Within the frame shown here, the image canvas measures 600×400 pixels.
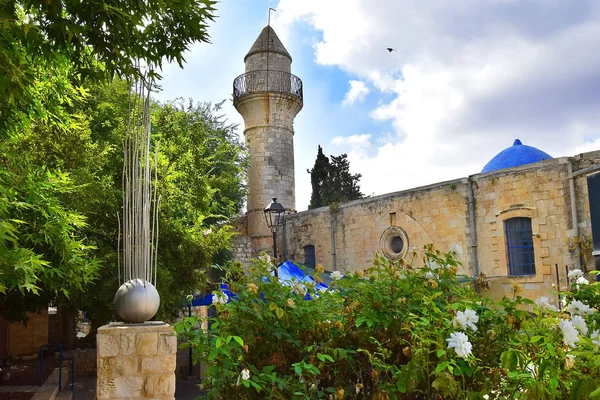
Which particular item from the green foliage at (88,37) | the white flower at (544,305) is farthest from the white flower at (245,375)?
the green foliage at (88,37)

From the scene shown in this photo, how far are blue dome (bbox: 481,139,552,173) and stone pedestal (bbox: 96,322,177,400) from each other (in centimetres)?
1546

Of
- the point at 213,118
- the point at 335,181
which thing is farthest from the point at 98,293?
the point at 335,181

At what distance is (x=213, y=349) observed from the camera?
9.70 ft

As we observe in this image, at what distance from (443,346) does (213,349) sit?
1.21m

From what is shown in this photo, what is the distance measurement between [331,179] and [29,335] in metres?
15.3

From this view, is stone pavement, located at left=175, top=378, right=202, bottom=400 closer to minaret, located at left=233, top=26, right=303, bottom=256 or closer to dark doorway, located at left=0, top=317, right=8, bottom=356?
dark doorway, located at left=0, top=317, right=8, bottom=356

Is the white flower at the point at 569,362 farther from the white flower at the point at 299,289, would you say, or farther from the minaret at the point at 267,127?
the minaret at the point at 267,127

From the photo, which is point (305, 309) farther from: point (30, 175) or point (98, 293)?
point (98, 293)

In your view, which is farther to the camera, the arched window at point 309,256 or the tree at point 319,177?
the tree at point 319,177

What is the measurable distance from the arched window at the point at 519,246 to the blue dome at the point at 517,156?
3.44m

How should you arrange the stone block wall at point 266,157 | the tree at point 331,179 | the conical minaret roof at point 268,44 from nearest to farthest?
the stone block wall at point 266,157 → the conical minaret roof at point 268,44 → the tree at point 331,179

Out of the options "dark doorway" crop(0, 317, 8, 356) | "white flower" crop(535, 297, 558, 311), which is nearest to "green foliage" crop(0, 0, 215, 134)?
"white flower" crop(535, 297, 558, 311)

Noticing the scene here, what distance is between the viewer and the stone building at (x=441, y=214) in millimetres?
13820

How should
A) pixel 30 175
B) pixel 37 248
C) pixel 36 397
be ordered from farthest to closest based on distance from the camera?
pixel 36 397, pixel 37 248, pixel 30 175
